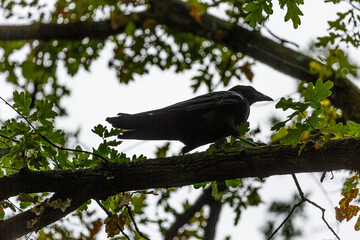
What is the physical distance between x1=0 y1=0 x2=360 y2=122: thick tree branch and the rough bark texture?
11.0 feet

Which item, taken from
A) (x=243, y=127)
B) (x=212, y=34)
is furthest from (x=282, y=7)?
(x=212, y=34)

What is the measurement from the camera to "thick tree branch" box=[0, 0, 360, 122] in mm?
6094

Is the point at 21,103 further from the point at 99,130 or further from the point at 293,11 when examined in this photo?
the point at 293,11

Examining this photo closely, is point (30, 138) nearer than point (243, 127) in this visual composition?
Yes

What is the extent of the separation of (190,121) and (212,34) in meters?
3.28

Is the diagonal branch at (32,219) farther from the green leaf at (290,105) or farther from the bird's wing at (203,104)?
the green leaf at (290,105)

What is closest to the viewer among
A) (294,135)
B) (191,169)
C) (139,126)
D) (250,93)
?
(294,135)

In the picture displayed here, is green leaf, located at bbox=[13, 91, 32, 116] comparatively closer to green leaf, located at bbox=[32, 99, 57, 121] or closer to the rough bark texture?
green leaf, located at bbox=[32, 99, 57, 121]

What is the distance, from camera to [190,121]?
3.71m

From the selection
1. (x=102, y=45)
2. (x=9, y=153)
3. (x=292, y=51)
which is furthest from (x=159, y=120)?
(x=102, y=45)

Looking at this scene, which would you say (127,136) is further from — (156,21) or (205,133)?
(156,21)

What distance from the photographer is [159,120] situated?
3652 mm

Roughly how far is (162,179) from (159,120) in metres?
0.77

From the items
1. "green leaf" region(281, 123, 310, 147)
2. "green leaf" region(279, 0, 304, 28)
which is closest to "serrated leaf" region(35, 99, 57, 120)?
"green leaf" region(281, 123, 310, 147)
